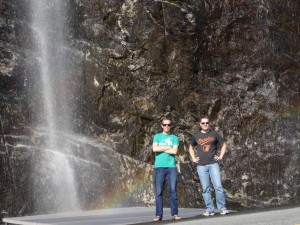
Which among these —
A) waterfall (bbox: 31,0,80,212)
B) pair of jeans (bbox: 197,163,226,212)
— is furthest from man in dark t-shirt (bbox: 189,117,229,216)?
waterfall (bbox: 31,0,80,212)

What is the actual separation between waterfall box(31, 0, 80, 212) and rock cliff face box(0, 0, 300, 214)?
0.30 metres

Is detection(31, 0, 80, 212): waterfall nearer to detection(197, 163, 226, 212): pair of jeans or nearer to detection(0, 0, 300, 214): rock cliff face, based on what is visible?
detection(0, 0, 300, 214): rock cliff face

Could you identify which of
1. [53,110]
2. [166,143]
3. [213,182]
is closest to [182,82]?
[53,110]

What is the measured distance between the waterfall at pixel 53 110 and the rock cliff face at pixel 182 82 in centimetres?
30

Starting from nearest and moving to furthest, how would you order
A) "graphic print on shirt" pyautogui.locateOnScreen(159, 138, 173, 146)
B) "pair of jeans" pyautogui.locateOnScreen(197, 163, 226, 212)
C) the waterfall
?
"graphic print on shirt" pyautogui.locateOnScreen(159, 138, 173, 146)
"pair of jeans" pyautogui.locateOnScreen(197, 163, 226, 212)
the waterfall

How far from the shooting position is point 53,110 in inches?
829

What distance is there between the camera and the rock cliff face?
70.0ft

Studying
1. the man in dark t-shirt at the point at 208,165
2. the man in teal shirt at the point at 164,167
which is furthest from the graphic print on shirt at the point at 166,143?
the man in dark t-shirt at the point at 208,165

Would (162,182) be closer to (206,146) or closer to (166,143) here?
(166,143)

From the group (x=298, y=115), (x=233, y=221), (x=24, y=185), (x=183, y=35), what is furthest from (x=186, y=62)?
(x=233, y=221)

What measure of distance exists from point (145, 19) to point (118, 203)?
756 centimetres

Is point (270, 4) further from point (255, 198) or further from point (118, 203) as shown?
point (118, 203)

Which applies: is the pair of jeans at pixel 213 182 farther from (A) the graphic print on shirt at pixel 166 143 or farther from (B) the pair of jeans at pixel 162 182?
(A) the graphic print on shirt at pixel 166 143

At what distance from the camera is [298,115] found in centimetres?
2483
